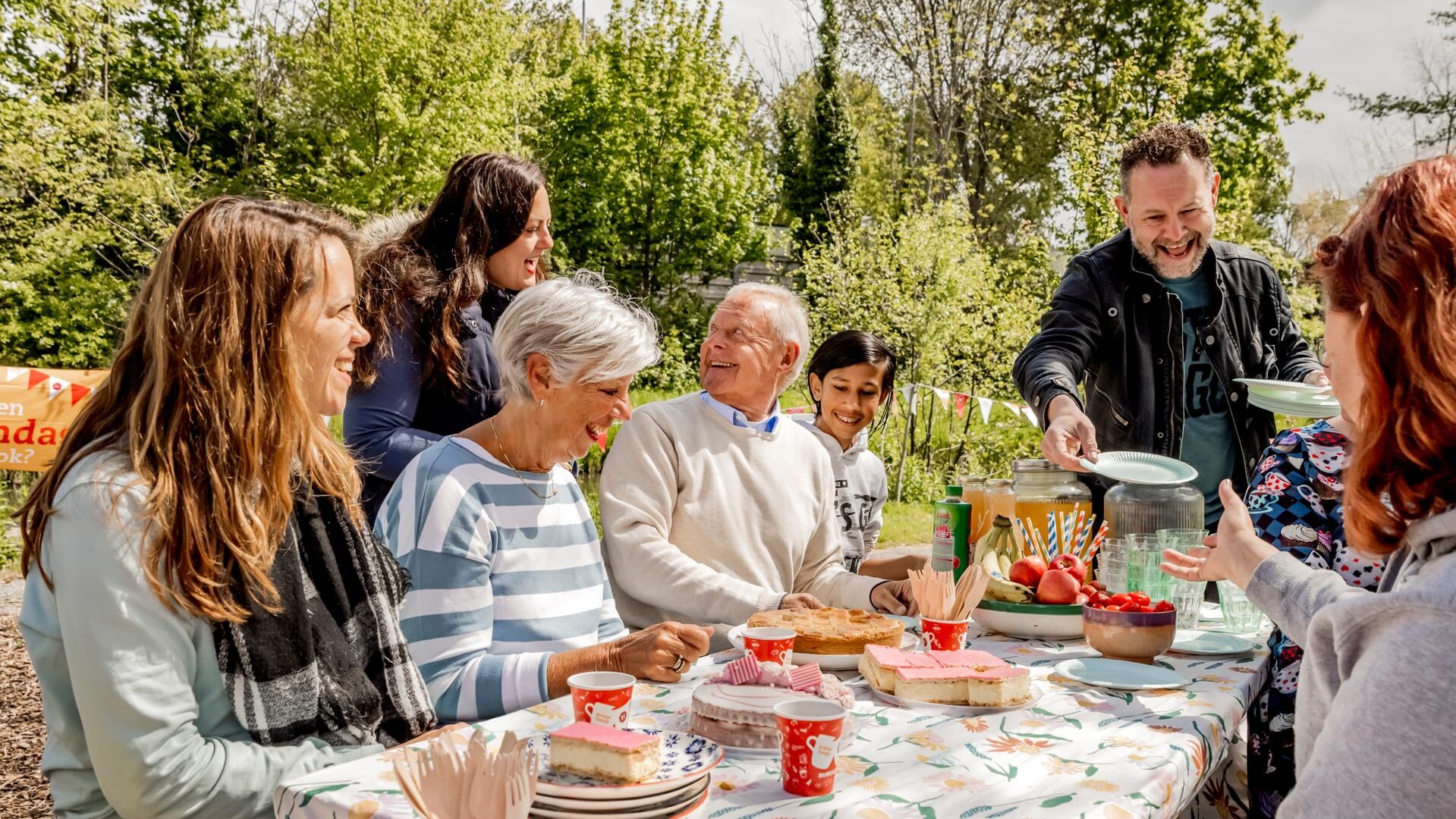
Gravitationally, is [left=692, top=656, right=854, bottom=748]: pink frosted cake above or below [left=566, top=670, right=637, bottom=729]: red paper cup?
below

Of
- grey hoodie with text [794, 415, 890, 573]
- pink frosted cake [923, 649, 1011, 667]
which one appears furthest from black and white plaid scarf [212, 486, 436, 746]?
grey hoodie with text [794, 415, 890, 573]

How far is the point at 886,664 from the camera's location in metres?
2.01

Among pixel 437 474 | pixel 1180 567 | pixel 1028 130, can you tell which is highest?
pixel 1028 130

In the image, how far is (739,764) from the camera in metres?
1.62

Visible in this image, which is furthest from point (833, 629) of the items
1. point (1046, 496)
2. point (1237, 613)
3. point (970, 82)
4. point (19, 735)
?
point (970, 82)

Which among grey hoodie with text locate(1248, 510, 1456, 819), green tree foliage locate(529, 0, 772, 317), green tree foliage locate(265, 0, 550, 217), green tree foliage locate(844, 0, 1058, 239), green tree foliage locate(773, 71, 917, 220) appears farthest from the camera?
green tree foliage locate(773, 71, 917, 220)

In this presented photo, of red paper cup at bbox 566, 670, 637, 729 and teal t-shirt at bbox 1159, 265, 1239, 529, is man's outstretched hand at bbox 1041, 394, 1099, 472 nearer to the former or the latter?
teal t-shirt at bbox 1159, 265, 1239, 529

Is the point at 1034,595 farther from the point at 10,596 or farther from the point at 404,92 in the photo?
the point at 404,92

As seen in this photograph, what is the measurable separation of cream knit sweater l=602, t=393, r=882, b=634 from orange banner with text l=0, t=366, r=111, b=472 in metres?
6.89

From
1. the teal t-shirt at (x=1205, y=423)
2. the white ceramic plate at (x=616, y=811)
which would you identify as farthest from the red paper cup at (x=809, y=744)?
the teal t-shirt at (x=1205, y=423)

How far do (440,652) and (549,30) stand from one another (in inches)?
935

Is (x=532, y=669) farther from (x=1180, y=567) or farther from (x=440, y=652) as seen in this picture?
(x=1180, y=567)

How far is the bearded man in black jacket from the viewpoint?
336cm

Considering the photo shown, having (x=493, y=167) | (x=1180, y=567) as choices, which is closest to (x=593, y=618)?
(x=1180, y=567)
